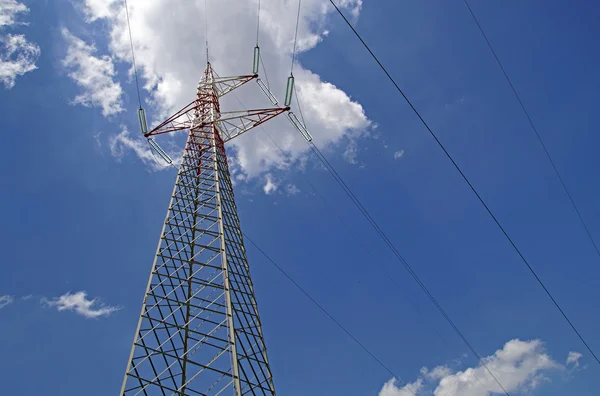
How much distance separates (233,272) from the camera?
1543 centimetres

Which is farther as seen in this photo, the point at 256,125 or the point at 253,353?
the point at 256,125

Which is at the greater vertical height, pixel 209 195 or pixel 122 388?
pixel 209 195

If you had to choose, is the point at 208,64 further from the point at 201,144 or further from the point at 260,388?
the point at 260,388

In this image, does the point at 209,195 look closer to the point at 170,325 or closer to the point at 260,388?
the point at 170,325

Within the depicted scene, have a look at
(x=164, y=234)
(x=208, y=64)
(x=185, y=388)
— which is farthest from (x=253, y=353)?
(x=208, y=64)

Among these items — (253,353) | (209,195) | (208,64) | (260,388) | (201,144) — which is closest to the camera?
(260,388)

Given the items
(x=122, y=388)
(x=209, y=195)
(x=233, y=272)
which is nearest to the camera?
(x=122, y=388)

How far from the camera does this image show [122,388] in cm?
1212

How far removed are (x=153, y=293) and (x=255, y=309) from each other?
3.93 metres

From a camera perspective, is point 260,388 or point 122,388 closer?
point 122,388

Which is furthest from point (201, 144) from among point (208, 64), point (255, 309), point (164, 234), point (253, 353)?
point (253, 353)

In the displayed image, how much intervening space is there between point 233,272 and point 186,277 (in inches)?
75.6

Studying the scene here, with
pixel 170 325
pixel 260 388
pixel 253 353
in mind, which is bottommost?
pixel 260 388

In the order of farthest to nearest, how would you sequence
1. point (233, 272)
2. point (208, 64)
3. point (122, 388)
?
1. point (208, 64)
2. point (233, 272)
3. point (122, 388)
